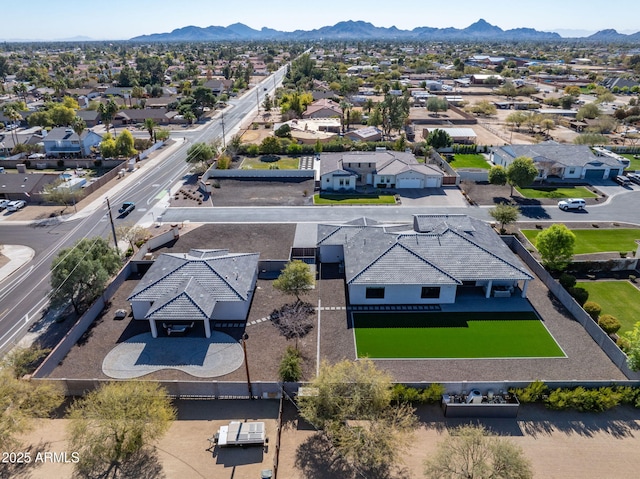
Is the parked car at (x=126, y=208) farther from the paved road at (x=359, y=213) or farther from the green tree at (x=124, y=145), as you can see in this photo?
the green tree at (x=124, y=145)

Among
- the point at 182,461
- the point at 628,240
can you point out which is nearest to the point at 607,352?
the point at 628,240

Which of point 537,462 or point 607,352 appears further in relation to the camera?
point 607,352

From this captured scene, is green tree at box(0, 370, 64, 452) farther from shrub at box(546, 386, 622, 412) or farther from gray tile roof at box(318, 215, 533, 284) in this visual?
shrub at box(546, 386, 622, 412)

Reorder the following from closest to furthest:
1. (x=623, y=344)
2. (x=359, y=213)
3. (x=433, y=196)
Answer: (x=623, y=344) → (x=359, y=213) → (x=433, y=196)

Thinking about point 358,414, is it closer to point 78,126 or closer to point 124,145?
point 124,145

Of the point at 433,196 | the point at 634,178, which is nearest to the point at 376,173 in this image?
the point at 433,196

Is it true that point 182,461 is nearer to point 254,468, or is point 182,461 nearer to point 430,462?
point 254,468
